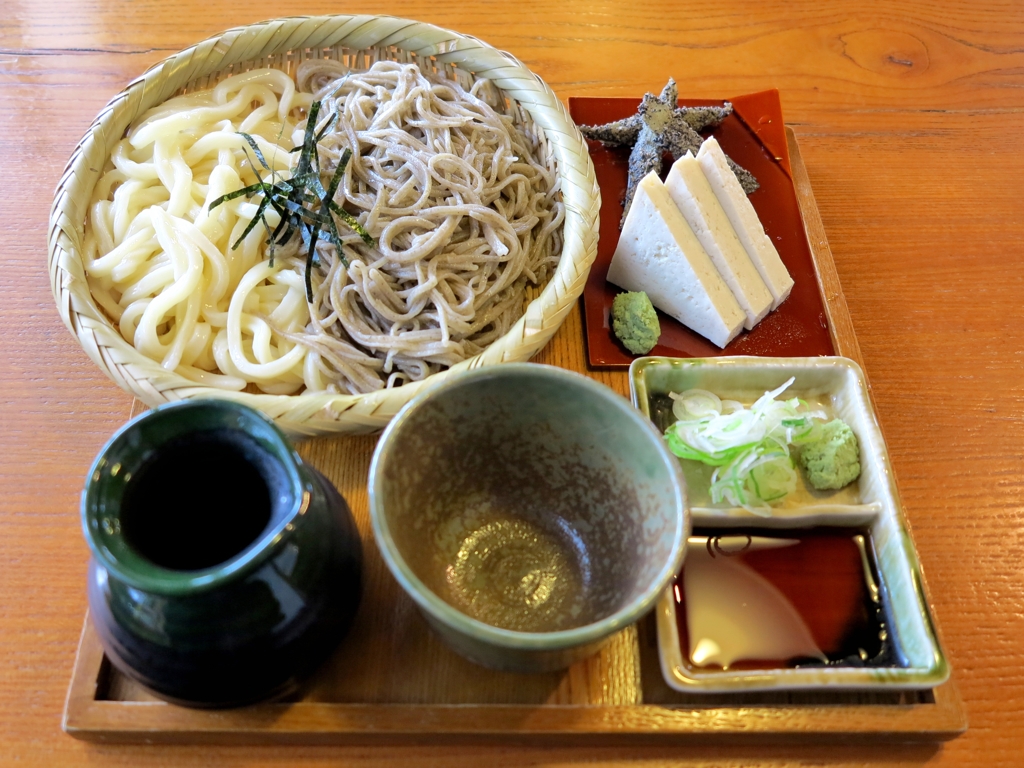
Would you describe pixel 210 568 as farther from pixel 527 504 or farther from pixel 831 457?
pixel 831 457

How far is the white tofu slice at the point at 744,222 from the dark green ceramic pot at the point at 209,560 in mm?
1169

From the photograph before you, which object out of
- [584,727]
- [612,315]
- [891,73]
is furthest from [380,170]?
[891,73]

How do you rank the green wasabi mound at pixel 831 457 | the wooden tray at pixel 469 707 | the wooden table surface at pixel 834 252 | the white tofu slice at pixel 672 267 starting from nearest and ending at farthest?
the wooden tray at pixel 469 707, the wooden table surface at pixel 834 252, the green wasabi mound at pixel 831 457, the white tofu slice at pixel 672 267

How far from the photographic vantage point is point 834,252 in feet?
6.14

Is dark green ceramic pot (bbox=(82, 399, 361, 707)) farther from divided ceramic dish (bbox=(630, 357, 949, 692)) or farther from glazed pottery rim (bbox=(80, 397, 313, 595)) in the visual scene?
divided ceramic dish (bbox=(630, 357, 949, 692))

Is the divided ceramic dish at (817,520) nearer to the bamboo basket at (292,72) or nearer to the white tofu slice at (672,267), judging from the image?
the white tofu slice at (672,267)

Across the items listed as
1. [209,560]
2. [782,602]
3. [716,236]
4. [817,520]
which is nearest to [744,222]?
[716,236]

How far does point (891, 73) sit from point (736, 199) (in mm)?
1153

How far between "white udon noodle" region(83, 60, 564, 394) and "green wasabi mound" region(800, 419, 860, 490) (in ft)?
2.28

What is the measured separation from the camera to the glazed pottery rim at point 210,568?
0.75m

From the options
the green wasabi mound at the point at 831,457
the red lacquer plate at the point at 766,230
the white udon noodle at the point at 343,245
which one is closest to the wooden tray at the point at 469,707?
the green wasabi mound at the point at 831,457

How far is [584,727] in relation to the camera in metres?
1.07

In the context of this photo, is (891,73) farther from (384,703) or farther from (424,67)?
(384,703)

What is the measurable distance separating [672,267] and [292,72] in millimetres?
1156
